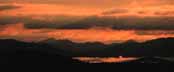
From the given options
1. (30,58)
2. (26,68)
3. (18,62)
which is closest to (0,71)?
(26,68)

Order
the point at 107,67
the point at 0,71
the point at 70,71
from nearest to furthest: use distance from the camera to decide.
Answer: the point at 0,71 < the point at 70,71 < the point at 107,67

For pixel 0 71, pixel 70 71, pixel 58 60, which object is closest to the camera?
pixel 0 71

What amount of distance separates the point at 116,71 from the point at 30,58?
106 feet

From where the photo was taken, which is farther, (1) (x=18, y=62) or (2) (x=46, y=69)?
(1) (x=18, y=62)

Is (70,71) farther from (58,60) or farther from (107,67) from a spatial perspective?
(58,60)

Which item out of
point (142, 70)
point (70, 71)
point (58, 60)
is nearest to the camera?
point (70, 71)

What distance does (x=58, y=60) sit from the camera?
184375 mm

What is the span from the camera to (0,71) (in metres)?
135

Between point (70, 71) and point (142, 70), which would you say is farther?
point (142, 70)

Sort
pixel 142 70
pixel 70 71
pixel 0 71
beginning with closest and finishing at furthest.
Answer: pixel 0 71, pixel 70 71, pixel 142 70

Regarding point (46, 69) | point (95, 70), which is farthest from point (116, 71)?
point (46, 69)

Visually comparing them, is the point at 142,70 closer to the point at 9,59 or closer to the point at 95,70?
the point at 95,70

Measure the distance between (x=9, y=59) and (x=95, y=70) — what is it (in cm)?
2876

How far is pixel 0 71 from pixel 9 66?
19.1m
